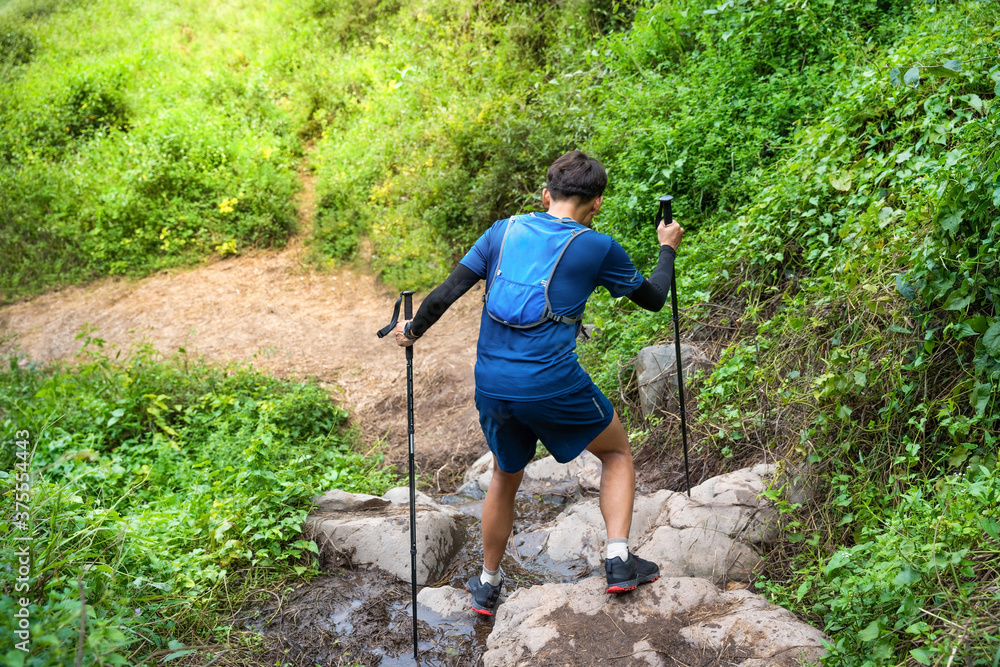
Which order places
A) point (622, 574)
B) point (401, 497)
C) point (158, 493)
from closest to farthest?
point (622, 574)
point (401, 497)
point (158, 493)

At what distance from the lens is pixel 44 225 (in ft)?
36.3

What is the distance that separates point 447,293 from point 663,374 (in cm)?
214

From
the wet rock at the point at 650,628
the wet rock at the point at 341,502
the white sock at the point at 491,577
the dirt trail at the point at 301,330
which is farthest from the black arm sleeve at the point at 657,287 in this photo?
the dirt trail at the point at 301,330

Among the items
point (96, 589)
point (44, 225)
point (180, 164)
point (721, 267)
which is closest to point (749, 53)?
point (721, 267)

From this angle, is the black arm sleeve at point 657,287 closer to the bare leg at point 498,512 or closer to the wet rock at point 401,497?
the bare leg at point 498,512

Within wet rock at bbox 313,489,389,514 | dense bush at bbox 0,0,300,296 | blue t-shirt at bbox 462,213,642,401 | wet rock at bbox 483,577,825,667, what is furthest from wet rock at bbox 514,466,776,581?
dense bush at bbox 0,0,300,296

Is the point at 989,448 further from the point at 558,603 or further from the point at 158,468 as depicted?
the point at 158,468

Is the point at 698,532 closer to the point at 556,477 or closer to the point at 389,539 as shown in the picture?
the point at 556,477

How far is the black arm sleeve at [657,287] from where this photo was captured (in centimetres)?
312

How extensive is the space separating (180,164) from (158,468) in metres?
7.67

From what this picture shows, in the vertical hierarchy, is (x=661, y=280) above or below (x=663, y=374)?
above

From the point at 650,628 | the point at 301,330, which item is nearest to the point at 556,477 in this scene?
the point at 650,628

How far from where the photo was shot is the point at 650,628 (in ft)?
9.71

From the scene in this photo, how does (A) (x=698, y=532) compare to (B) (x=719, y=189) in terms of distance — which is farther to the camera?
(B) (x=719, y=189)
